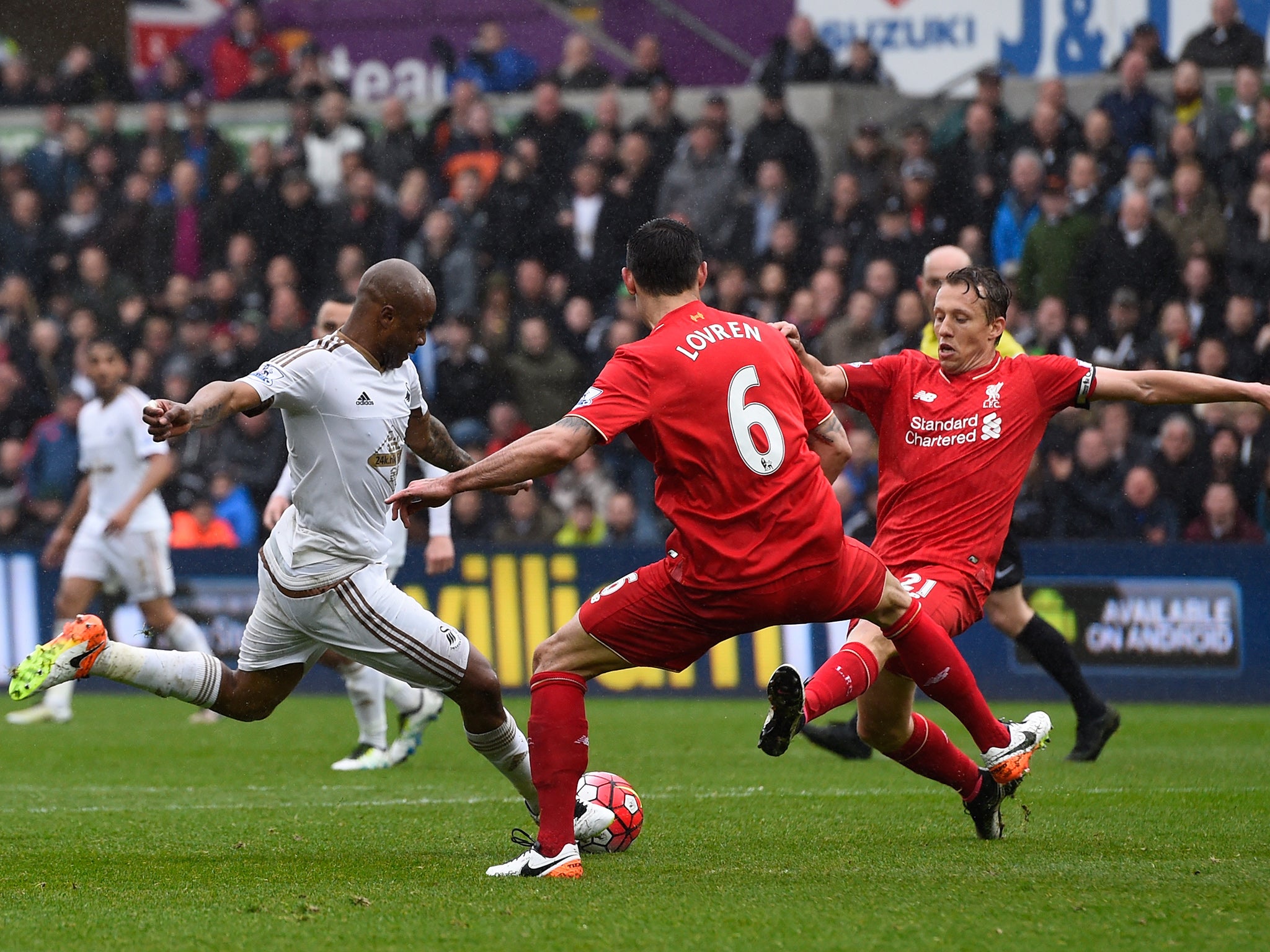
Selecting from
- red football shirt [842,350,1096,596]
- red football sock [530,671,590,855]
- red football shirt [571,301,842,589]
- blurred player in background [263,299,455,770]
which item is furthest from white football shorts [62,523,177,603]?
red football shirt [571,301,842,589]

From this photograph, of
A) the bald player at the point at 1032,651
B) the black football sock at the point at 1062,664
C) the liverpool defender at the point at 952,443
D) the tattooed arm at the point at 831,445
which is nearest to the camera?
the tattooed arm at the point at 831,445

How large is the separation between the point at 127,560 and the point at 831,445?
7.41 metres

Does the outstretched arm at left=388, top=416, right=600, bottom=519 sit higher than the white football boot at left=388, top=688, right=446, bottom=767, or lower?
higher

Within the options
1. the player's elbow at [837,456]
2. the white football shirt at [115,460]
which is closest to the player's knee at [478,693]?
the player's elbow at [837,456]

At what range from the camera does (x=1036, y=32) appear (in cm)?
1712

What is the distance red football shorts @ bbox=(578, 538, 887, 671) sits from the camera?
18.8ft

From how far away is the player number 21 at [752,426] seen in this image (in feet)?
18.6

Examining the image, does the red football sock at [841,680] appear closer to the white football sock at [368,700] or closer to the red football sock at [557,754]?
the red football sock at [557,754]

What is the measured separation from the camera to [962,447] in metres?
6.82

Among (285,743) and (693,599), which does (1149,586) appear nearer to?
(285,743)

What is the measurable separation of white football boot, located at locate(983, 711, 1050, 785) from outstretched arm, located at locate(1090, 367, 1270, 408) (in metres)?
1.30

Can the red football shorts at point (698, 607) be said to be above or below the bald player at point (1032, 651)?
above

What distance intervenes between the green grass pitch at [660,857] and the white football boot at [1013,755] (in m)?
0.28

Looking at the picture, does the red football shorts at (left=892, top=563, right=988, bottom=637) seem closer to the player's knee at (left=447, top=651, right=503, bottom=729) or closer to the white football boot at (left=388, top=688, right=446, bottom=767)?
the player's knee at (left=447, top=651, right=503, bottom=729)
